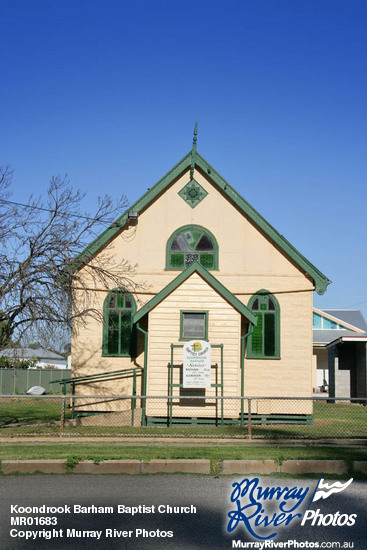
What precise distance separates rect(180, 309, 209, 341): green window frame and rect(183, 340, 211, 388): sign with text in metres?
0.70

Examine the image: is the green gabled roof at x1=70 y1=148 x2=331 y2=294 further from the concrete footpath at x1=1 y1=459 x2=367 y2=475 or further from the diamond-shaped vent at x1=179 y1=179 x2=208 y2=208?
the concrete footpath at x1=1 y1=459 x2=367 y2=475

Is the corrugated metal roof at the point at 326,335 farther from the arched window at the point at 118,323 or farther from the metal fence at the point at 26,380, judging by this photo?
the arched window at the point at 118,323

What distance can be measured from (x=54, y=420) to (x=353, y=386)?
18.5 m

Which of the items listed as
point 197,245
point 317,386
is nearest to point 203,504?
point 197,245

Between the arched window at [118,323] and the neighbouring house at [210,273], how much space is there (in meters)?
0.03

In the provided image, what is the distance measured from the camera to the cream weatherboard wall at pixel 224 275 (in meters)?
20.7

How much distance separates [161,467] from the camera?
11.5 meters

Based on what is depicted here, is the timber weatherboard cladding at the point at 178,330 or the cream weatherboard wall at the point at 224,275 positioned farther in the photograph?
the cream weatherboard wall at the point at 224,275

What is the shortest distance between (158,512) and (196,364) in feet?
31.4

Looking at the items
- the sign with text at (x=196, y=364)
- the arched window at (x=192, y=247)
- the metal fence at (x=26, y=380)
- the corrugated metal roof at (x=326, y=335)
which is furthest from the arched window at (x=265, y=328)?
the metal fence at (x=26, y=380)

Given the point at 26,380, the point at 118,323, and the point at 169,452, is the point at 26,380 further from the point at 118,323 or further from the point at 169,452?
the point at 169,452

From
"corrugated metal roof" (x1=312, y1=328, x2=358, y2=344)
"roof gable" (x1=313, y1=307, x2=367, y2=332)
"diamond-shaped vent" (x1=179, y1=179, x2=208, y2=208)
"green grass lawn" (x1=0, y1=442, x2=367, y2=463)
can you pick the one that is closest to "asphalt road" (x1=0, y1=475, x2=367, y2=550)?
"green grass lawn" (x1=0, y1=442, x2=367, y2=463)

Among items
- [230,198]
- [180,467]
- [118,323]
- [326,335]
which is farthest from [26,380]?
[180,467]

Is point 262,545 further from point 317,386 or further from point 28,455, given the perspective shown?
point 317,386
